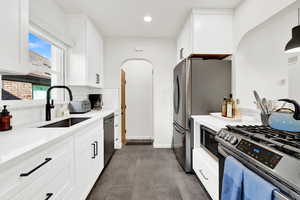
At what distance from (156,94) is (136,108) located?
119 cm

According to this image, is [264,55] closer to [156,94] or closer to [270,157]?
[270,157]

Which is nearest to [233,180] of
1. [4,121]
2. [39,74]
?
[4,121]

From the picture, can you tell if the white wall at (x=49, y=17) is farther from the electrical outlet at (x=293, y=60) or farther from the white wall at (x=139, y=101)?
the electrical outlet at (x=293, y=60)

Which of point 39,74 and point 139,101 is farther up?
point 39,74

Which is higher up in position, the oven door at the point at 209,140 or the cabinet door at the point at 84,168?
the oven door at the point at 209,140

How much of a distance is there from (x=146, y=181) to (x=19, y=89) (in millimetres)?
1944

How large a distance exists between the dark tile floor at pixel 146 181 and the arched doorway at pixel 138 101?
153 centimetres

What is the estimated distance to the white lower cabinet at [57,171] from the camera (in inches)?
30.5

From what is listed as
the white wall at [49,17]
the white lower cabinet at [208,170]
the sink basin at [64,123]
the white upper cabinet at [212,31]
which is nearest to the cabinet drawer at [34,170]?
the sink basin at [64,123]

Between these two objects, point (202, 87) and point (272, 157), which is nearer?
point (272, 157)

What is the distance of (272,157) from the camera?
791 mm

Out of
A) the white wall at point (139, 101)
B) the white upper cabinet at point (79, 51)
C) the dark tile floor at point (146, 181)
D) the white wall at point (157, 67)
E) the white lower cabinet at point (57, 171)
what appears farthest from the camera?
the white wall at point (139, 101)

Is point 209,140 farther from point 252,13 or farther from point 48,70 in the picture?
point 48,70

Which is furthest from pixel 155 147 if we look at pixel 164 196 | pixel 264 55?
pixel 264 55
